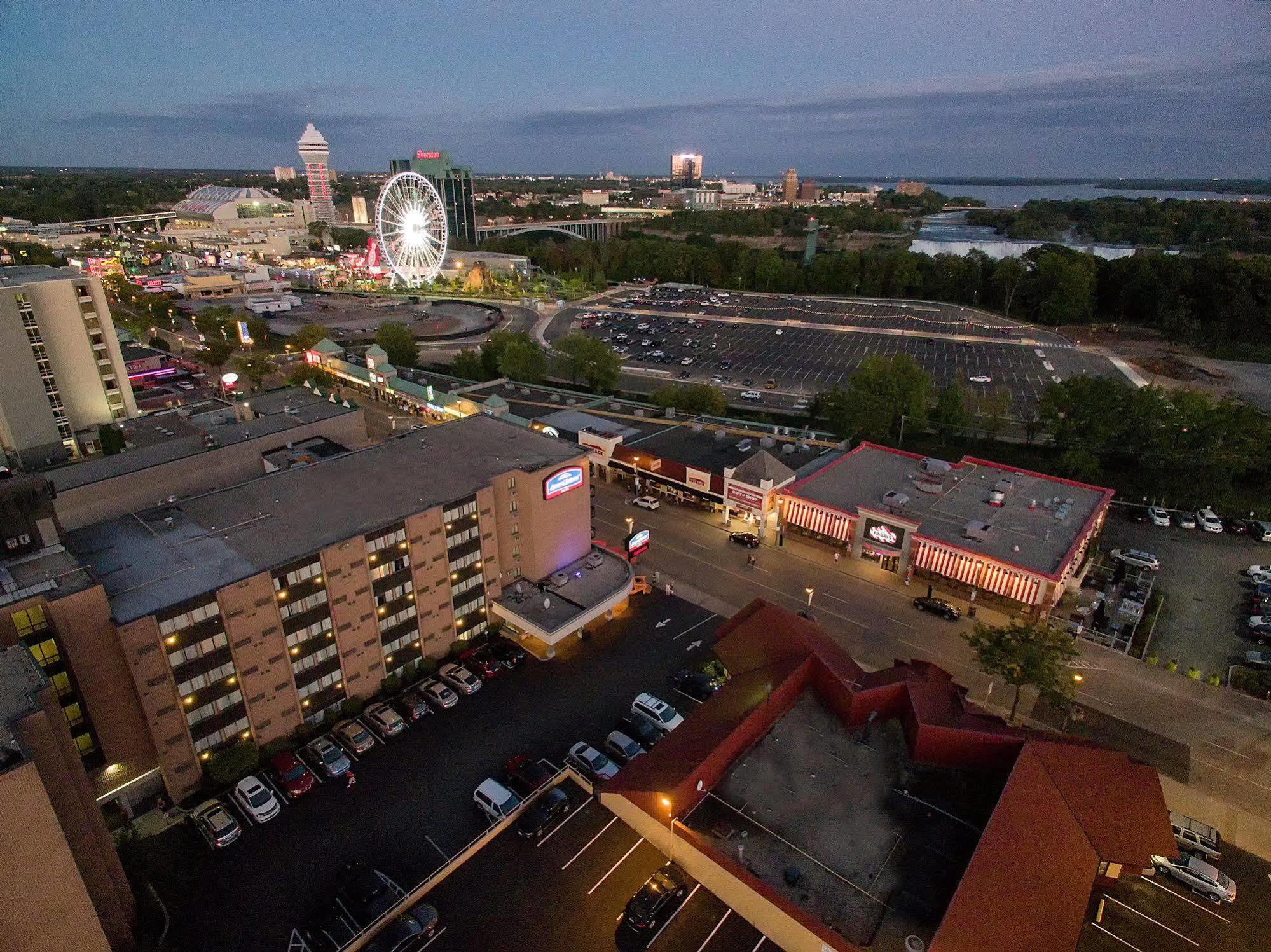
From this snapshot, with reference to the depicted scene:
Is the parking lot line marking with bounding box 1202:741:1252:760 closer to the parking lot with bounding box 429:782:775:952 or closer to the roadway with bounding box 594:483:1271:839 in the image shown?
the roadway with bounding box 594:483:1271:839

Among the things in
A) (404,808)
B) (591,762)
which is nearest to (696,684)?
(591,762)

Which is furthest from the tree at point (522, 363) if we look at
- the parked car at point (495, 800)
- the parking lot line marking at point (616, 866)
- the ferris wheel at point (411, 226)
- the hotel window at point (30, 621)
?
the parking lot line marking at point (616, 866)

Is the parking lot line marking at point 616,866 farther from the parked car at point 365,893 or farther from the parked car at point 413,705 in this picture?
the parked car at point 413,705

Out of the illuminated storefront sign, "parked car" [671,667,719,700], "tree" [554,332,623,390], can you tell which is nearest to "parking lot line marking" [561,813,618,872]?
"parked car" [671,667,719,700]

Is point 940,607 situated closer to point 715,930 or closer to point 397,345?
point 715,930

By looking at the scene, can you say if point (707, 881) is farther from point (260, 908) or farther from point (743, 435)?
point (743, 435)

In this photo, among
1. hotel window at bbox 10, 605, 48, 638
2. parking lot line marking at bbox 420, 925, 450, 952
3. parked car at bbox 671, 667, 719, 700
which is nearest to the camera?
parking lot line marking at bbox 420, 925, 450, 952

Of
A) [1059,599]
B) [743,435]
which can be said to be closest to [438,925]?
[1059,599]
